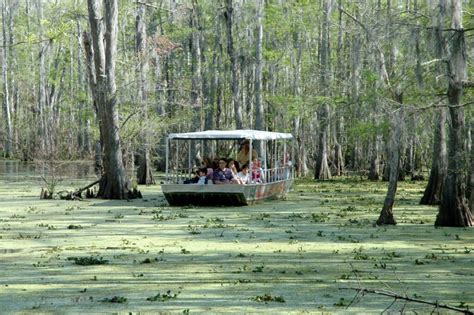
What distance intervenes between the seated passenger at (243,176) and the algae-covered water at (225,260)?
4.20 ft

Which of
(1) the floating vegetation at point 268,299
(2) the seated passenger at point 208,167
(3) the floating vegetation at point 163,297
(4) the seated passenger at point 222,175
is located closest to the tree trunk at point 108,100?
(2) the seated passenger at point 208,167

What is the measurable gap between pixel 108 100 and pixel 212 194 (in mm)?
5338

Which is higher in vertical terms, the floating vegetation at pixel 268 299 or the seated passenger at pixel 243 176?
the seated passenger at pixel 243 176

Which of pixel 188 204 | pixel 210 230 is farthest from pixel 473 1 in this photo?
pixel 210 230

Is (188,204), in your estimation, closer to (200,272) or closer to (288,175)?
(288,175)

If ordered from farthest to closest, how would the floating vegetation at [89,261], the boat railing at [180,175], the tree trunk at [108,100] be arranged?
the tree trunk at [108,100], the boat railing at [180,175], the floating vegetation at [89,261]

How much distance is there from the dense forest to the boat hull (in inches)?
123

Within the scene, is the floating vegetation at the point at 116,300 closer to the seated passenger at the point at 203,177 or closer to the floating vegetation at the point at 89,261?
the floating vegetation at the point at 89,261

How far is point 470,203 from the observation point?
1655 centimetres

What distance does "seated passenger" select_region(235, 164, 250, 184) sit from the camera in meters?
21.0

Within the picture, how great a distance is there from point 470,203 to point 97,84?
40.5 feet

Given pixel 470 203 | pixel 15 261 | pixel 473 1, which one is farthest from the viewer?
pixel 473 1

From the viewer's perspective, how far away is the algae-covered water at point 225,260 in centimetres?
833

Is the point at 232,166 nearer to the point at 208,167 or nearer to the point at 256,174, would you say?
the point at 208,167
